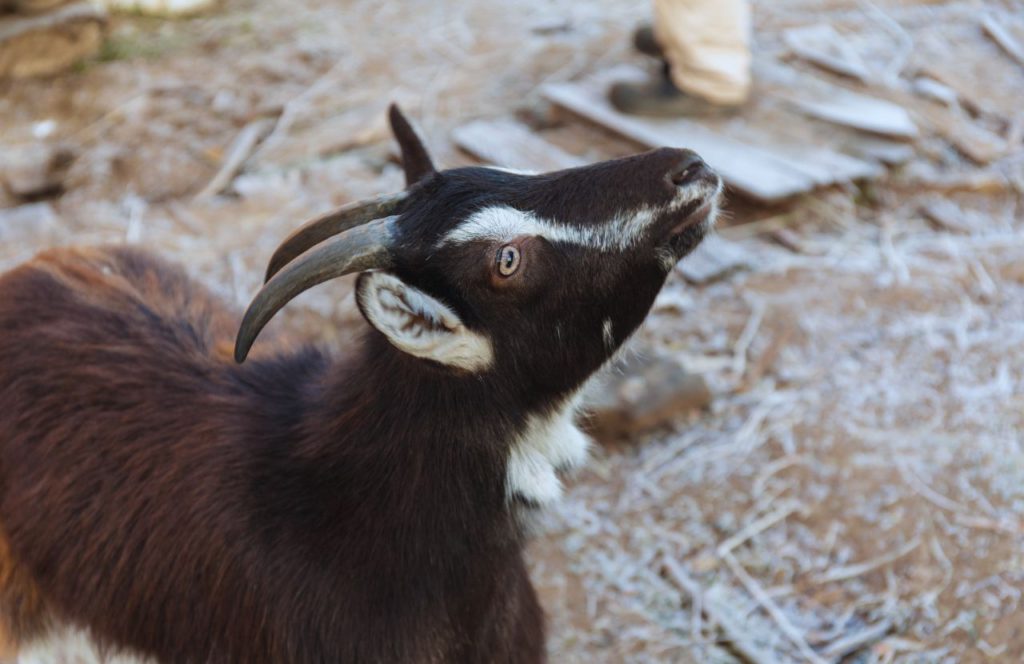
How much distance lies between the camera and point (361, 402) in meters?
2.62

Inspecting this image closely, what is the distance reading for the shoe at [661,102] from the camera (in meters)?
6.26

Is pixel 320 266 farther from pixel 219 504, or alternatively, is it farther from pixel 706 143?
pixel 706 143

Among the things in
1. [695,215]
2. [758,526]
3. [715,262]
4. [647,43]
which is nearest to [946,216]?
Answer: [715,262]

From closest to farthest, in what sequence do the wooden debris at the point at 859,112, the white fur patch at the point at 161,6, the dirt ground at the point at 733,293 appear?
the dirt ground at the point at 733,293 → the wooden debris at the point at 859,112 → the white fur patch at the point at 161,6

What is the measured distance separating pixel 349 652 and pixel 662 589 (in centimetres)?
153

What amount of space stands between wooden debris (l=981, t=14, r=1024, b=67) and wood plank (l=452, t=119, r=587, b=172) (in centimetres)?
380

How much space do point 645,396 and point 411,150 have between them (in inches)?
72.6

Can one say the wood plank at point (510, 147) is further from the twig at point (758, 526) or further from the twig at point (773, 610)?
the twig at point (773, 610)

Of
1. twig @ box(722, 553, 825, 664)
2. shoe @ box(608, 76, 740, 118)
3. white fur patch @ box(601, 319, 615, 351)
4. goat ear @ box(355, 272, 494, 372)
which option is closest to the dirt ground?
twig @ box(722, 553, 825, 664)

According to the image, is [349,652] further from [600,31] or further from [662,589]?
[600,31]

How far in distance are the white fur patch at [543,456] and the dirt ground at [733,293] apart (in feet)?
3.71

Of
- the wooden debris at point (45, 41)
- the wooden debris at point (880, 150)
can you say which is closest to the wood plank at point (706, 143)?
the wooden debris at point (880, 150)

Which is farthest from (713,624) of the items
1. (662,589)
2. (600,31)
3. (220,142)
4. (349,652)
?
(600,31)

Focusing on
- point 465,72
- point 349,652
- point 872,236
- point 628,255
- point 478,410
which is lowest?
point 872,236
